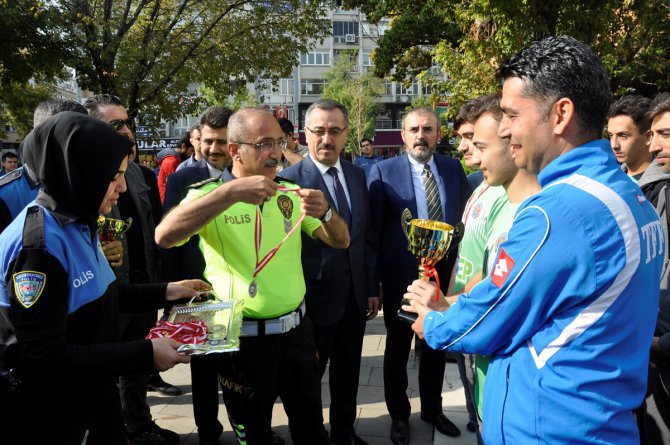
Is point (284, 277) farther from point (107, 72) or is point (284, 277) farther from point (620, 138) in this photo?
point (107, 72)

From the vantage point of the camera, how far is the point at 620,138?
13.4 ft

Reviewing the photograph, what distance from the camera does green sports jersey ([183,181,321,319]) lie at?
100.0 inches

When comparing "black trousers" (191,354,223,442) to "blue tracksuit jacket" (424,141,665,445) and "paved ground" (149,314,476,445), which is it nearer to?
"paved ground" (149,314,476,445)

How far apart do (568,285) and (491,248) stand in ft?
2.72

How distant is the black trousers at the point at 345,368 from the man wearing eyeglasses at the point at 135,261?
3.82ft

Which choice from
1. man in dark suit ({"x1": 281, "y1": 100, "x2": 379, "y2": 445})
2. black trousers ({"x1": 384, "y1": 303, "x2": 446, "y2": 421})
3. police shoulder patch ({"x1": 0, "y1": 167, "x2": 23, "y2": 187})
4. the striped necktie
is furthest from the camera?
the striped necktie

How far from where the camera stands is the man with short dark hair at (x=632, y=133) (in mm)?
3967

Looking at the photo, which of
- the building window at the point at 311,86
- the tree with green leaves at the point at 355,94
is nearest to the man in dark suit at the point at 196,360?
the tree with green leaves at the point at 355,94

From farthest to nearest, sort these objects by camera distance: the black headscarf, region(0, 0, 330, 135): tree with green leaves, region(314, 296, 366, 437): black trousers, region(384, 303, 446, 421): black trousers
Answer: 1. region(0, 0, 330, 135): tree with green leaves
2. region(384, 303, 446, 421): black trousers
3. region(314, 296, 366, 437): black trousers
4. the black headscarf

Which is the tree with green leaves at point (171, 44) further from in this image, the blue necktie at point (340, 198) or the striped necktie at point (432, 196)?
the striped necktie at point (432, 196)

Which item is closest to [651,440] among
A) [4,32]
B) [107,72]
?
[107,72]

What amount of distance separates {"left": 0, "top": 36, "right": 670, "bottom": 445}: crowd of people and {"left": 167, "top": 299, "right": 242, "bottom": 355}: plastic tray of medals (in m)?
0.09

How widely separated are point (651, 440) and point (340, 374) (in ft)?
6.10

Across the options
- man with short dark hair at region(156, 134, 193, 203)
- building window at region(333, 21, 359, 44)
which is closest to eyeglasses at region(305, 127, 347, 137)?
man with short dark hair at region(156, 134, 193, 203)
